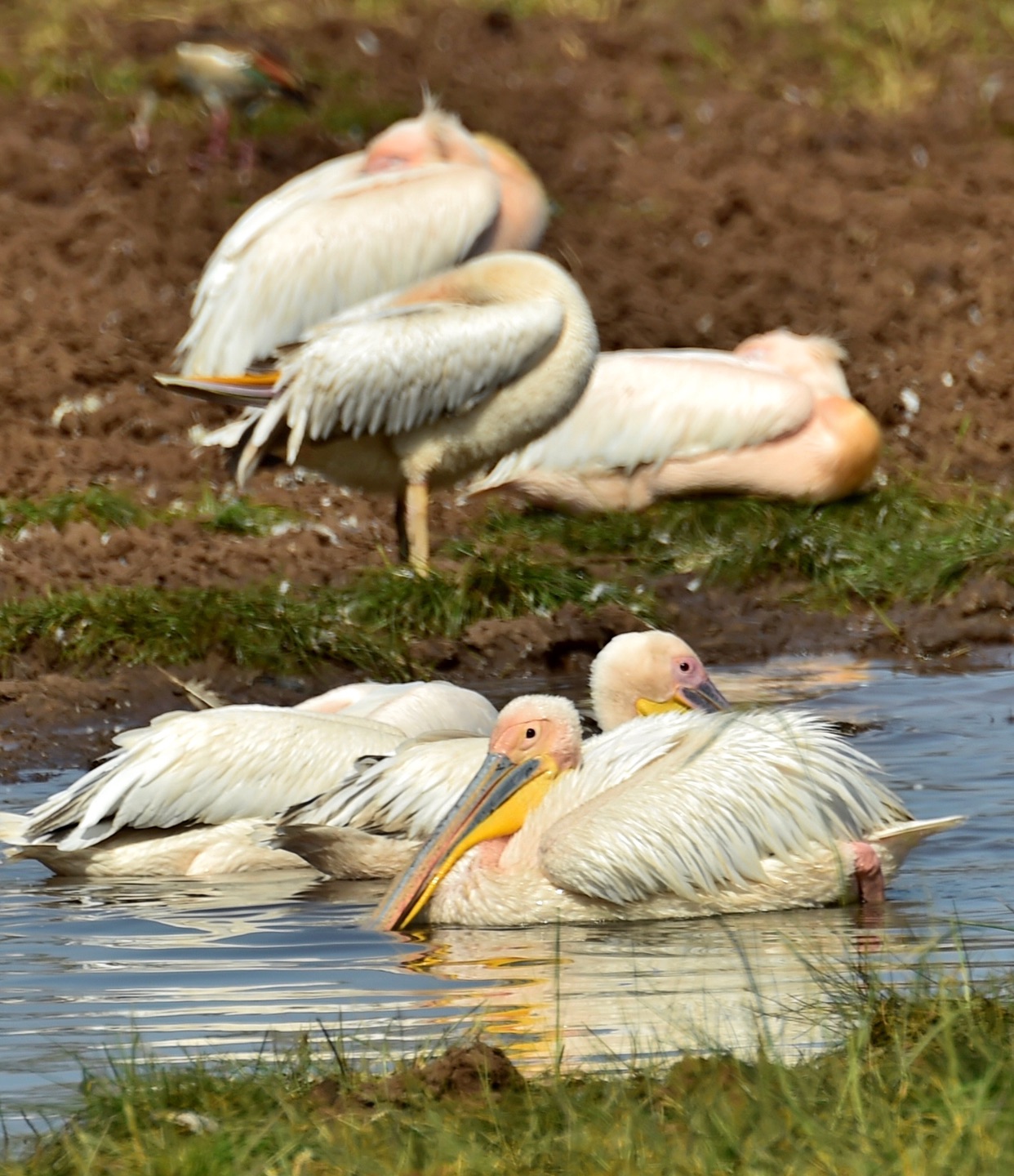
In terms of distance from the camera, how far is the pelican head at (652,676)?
588cm

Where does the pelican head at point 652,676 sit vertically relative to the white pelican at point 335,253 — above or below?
below

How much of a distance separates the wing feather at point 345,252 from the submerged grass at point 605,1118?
5851 mm

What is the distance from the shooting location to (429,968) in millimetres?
4480

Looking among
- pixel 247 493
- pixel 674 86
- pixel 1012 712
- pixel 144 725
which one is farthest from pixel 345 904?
pixel 674 86

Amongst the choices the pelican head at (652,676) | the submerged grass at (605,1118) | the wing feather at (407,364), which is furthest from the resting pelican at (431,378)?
the submerged grass at (605,1118)

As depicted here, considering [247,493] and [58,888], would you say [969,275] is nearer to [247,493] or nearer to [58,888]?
[247,493]

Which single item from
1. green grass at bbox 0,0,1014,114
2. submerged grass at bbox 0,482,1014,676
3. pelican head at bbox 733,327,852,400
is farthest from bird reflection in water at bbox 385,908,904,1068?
green grass at bbox 0,0,1014,114

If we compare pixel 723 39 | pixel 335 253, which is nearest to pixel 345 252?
pixel 335 253

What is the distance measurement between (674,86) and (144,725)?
8.43m

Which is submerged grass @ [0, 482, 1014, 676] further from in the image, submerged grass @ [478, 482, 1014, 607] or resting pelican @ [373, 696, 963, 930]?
resting pelican @ [373, 696, 963, 930]

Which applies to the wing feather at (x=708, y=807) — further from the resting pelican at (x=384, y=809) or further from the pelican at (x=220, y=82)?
the pelican at (x=220, y=82)

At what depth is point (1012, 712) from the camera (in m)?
6.99

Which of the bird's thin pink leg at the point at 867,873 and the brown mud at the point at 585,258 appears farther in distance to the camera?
the brown mud at the point at 585,258

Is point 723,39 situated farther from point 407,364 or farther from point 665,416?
point 407,364
